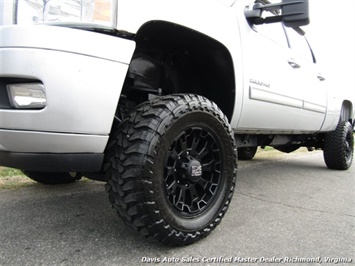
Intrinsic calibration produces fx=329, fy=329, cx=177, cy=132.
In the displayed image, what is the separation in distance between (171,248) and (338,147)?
403cm

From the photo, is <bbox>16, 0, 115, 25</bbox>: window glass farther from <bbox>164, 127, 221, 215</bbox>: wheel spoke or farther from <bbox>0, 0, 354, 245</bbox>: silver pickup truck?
<bbox>164, 127, 221, 215</bbox>: wheel spoke

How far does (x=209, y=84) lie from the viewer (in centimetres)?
282

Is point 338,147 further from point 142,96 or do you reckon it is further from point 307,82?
point 142,96

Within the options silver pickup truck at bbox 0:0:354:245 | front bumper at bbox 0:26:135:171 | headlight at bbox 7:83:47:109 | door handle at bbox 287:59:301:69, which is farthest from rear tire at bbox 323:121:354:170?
headlight at bbox 7:83:47:109

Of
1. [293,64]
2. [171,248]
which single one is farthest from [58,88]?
[293,64]

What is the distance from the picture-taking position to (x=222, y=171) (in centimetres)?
229

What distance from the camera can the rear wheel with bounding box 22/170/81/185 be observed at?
299cm

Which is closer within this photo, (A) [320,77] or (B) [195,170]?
(B) [195,170]

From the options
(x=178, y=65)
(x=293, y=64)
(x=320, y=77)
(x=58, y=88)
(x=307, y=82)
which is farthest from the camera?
(x=320, y=77)

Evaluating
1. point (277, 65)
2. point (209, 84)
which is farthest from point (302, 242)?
point (277, 65)

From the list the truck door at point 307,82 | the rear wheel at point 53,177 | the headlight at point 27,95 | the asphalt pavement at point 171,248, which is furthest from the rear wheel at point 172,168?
the truck door at point 307,82

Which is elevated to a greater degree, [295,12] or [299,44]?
[295,12]

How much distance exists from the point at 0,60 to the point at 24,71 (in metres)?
0.15

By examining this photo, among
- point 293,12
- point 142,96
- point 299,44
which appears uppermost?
point 293,12
